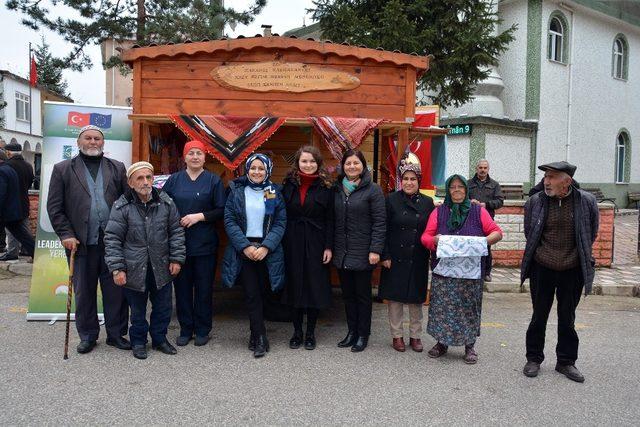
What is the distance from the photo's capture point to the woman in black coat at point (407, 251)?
4949 mm

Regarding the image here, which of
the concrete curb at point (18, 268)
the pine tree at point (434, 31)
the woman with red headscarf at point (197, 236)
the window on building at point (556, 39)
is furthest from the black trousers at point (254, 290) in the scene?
the window on building at point (556, 39)

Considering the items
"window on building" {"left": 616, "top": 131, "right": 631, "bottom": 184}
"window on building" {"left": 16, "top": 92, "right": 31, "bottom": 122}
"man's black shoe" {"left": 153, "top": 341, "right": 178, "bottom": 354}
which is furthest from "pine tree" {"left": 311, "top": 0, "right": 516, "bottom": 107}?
"window on building" {"left": 16, "top": 92, "right": 31, "bottom": 122}

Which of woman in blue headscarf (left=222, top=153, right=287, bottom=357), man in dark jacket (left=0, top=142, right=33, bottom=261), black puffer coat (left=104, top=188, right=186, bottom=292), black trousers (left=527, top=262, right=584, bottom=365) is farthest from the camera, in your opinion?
man in dark jacket (left=0, top=142, right=33, bottom=261)

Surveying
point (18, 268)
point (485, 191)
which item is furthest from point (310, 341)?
point (18, 268)

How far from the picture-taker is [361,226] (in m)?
4.95

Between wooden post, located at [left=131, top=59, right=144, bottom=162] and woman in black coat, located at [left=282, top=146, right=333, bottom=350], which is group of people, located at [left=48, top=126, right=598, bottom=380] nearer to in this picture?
woman in black coat, located at [left=282, top=146, right=333, bottom=350]

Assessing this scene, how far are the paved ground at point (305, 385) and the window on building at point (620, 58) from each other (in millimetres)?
19818

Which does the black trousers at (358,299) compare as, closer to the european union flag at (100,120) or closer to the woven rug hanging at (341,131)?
the woven rug hanging at (341,131)

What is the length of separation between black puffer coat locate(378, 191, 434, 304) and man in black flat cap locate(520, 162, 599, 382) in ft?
2.89

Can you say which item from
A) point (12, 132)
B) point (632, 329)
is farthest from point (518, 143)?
point (12, 132)

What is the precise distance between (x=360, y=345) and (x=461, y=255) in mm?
1246

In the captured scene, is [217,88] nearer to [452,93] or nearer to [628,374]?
[628,374]

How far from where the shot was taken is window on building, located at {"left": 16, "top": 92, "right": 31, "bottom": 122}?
3481 cm

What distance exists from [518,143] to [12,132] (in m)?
30.0
